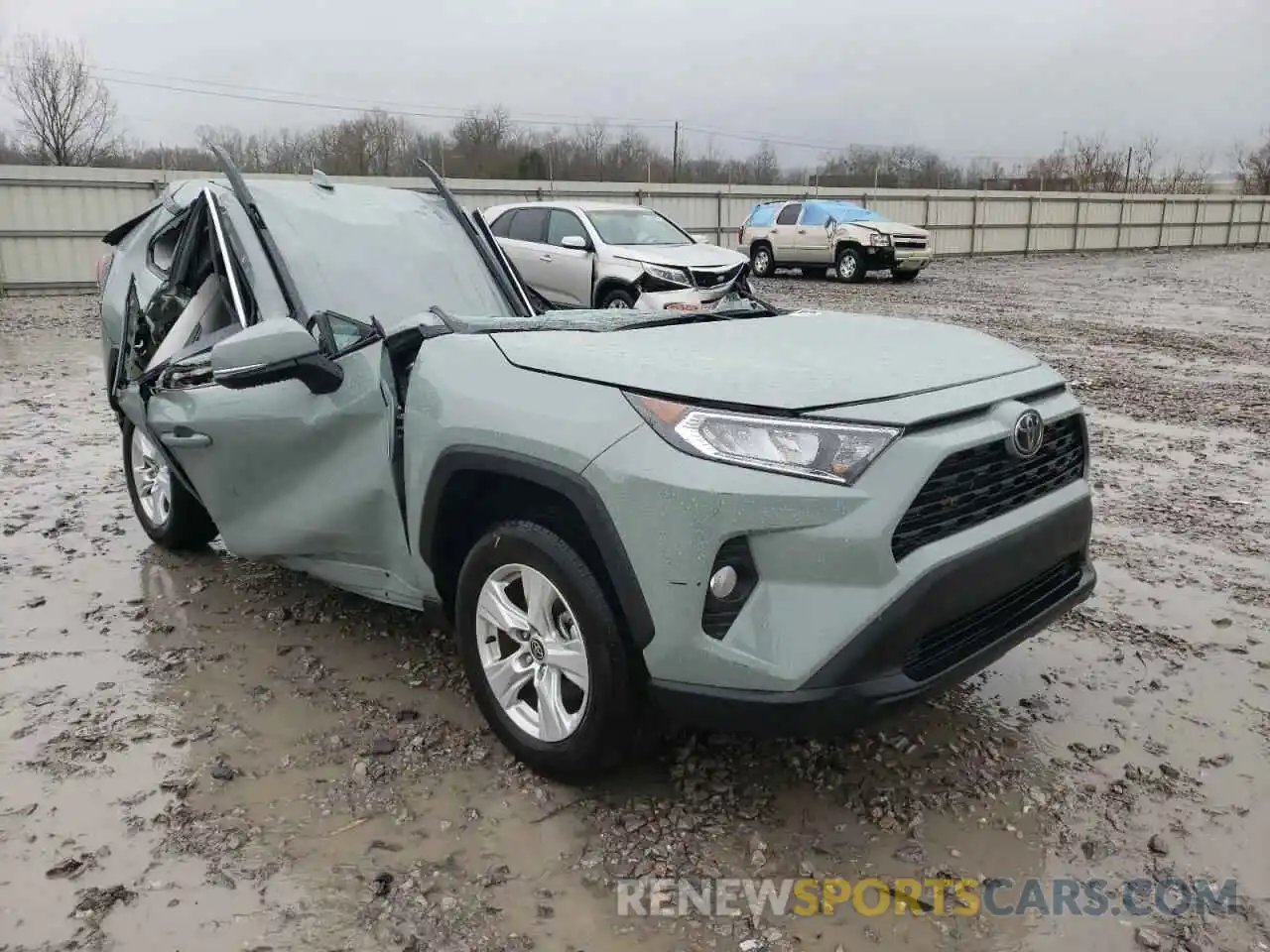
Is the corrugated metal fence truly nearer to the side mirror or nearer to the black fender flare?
the side mirror

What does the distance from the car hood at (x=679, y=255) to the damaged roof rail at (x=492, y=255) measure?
24.0 feet

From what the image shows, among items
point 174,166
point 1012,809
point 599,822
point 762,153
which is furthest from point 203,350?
point 762,153

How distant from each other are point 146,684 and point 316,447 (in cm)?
112

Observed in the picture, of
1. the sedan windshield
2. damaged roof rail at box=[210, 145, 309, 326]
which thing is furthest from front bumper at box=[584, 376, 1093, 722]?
the sedan windshield

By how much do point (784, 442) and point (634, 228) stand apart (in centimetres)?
1069

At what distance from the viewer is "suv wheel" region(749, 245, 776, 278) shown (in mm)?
22422

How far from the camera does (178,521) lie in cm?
460

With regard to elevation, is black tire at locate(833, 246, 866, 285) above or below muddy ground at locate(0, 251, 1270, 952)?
above

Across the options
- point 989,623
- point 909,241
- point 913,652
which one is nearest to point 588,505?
point 913,652

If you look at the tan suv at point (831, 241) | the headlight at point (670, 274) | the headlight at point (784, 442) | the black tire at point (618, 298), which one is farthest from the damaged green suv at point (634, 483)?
the tan suv at point (831, 241)

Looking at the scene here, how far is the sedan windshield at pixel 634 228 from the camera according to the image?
1222 centimetres

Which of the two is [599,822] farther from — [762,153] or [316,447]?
[762,153]

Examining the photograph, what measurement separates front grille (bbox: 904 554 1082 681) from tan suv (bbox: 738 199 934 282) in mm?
18252

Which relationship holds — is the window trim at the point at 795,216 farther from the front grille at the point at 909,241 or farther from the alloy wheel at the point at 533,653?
the alloy wheel at the point at 533,653
